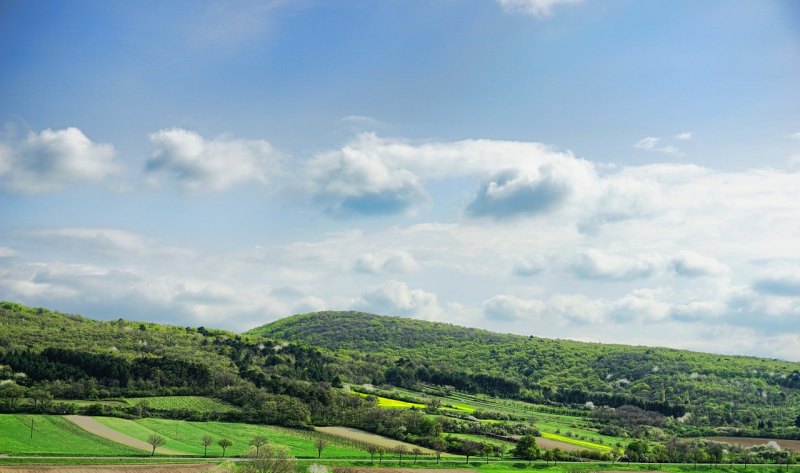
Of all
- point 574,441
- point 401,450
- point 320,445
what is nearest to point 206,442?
point 320,445

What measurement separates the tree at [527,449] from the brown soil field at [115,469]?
→ 4673cm

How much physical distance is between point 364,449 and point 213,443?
21594mm

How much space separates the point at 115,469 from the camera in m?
76.1

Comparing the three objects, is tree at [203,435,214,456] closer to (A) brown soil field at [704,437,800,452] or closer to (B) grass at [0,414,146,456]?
(B) grass at [0,414,146,456]

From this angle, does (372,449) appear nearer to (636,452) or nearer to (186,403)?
(186,403)

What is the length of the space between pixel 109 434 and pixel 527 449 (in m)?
59.9

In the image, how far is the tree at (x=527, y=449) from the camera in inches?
3988

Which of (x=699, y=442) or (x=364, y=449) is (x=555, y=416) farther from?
(x=364, y=449)

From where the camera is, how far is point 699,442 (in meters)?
121

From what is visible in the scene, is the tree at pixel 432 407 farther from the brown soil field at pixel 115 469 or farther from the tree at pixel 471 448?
the brown soil field at pixel 115 469

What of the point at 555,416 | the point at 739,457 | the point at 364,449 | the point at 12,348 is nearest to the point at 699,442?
the point at 739,457

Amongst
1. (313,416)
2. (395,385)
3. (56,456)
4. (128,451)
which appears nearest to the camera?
(56,456)

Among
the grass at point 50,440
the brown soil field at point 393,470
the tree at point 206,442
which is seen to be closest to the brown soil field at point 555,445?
the brown soil field at point 393,470

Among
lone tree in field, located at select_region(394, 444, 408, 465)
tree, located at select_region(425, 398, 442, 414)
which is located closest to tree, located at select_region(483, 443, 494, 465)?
lone tree in field, located at select_region(394, 444, 408, 465)
